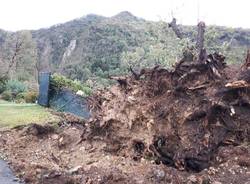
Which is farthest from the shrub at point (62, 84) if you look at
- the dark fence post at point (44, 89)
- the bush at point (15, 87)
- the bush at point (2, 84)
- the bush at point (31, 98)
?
the bush at point (2, 84)

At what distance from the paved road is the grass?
336 cm

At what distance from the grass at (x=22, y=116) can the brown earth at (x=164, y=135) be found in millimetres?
2998

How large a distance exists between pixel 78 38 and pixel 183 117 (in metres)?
50.1

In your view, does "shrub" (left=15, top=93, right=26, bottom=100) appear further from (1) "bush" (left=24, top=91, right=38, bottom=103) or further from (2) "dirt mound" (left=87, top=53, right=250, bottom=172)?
(2) "dirt mound" (left=87, top=53, right=250, bottom=172)

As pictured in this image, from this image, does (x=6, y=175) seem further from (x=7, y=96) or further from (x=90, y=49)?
(x=90, y=49)

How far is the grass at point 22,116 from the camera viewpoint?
488 inches

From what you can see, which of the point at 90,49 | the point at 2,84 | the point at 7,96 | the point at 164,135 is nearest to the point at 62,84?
the point at 7,96

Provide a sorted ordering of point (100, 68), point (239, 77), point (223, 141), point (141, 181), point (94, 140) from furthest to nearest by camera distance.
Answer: point (100, 68)
point (94, 140)
point (239, 77)
point (223, 141)
point (141, 181)

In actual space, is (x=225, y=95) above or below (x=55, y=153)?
above

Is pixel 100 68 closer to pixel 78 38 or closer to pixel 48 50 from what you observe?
pixel 78 38

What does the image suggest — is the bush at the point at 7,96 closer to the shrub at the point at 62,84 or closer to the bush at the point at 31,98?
the bush at the point at 31,98

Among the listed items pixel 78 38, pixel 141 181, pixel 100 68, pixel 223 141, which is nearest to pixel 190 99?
pixel 223 141

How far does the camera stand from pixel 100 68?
4078 cm

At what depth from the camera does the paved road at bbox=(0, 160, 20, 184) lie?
7750 mm
